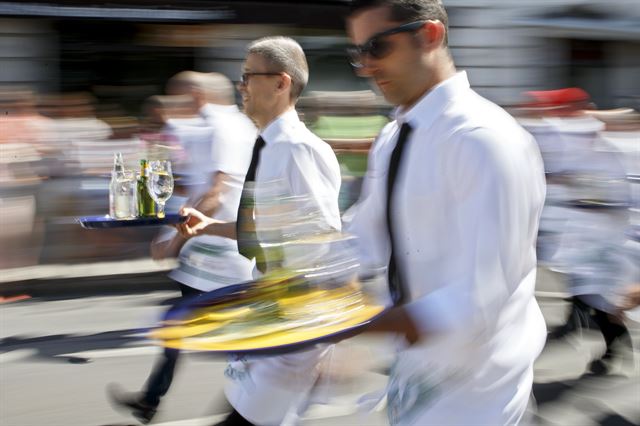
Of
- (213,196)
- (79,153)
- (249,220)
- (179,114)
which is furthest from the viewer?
(79,153)

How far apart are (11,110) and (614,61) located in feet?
35.9

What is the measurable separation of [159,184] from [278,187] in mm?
739

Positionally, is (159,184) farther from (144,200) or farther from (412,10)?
(412,10)

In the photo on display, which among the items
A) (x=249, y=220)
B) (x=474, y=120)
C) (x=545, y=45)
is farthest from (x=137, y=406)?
(x=545, y=45)

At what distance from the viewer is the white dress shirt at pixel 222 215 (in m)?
3.95

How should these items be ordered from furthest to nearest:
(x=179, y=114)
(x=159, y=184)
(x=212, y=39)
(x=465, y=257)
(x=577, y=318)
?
(x=212, y=39), (x=179, y=114), (x=577, y=318), (x=159, y=184), (x=465, y=257)

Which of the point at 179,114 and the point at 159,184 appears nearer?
the point at 159,184

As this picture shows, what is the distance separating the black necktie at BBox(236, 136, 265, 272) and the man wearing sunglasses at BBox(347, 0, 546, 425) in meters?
0.87

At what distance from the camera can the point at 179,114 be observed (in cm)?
693

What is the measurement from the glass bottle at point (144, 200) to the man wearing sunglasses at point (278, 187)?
157mm

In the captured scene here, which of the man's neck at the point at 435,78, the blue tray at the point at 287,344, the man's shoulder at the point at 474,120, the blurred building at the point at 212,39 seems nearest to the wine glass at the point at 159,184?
the blue tray at the point at 287,344

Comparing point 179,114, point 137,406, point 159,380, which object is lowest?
point 137,406

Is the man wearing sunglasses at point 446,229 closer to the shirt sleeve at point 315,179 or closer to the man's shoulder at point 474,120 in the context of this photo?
the man's shoulder at point 474,120

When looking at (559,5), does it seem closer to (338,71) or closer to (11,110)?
(338,71)
